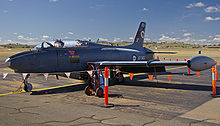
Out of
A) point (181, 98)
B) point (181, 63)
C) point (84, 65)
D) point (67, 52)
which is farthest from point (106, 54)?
point (181, 98)

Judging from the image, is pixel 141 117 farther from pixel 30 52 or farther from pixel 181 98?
pixel 30 52

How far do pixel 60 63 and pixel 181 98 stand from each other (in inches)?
229

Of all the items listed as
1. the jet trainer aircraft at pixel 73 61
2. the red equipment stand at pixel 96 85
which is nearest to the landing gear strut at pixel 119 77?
the jet trainer aircraft at pixel 73 61

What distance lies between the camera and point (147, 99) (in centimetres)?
880

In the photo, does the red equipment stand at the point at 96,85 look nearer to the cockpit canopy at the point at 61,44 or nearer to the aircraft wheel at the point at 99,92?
the aircraft wheel at the point at 99,92

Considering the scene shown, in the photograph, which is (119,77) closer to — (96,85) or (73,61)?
(73,61)

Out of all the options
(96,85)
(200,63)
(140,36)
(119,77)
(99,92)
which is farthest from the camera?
(140,36)

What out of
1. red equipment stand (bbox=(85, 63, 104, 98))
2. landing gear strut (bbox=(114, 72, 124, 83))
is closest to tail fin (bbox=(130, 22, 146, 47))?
landing gear strut (bbox=(114, 72, 124, 83))

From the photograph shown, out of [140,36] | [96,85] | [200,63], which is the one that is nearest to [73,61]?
[96,85]

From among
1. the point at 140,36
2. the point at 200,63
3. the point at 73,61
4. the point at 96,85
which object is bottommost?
the point at 96,85

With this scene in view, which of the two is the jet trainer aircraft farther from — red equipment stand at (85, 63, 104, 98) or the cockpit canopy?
red equipment stand at (85, 63, 104, 98)

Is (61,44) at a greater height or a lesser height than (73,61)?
greater

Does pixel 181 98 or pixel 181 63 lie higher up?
pixel 181 63

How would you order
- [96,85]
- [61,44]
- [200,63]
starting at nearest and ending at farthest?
[96,85] → [200,63] → [61,44]
